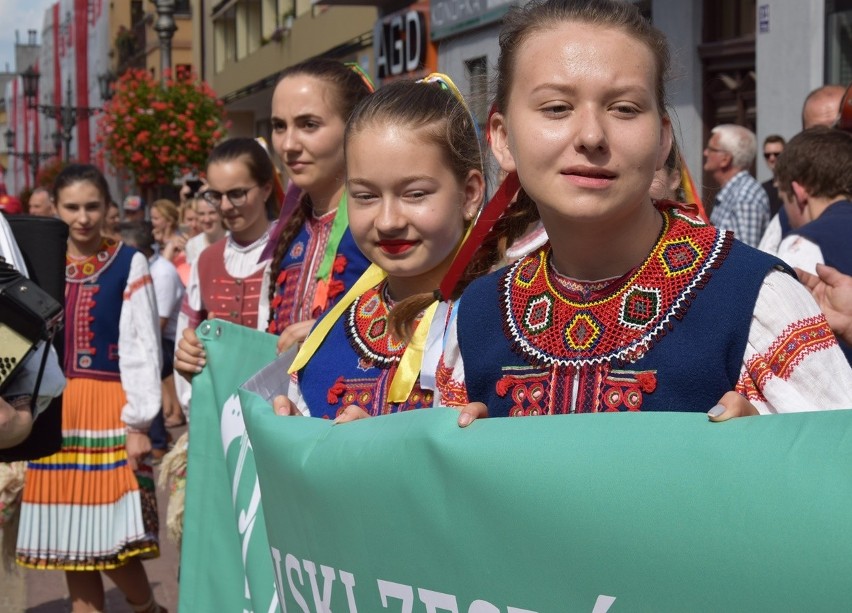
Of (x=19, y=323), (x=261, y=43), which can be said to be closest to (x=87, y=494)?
(x=19, y=323)

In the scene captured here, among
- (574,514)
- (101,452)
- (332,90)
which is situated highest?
(332,90)

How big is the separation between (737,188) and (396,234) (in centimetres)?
482

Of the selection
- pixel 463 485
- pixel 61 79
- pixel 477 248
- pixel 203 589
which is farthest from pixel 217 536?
pixel 61 79

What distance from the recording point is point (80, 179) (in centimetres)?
614

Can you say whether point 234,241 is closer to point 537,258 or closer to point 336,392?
point 336,392

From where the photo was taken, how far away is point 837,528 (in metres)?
1.50

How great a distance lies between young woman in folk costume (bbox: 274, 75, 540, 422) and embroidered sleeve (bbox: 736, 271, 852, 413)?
0.90 metres

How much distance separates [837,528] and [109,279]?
4.61 m

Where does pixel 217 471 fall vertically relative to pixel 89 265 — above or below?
below

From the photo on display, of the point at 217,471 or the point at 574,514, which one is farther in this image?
the point at 217,471

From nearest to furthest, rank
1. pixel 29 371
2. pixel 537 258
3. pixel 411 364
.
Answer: pixel 537 258 < pixel 411 364 < pixel 29 371

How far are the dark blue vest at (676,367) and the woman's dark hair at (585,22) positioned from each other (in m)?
0.30

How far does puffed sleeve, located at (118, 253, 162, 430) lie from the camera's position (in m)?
5.60

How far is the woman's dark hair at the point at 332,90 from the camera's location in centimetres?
386
